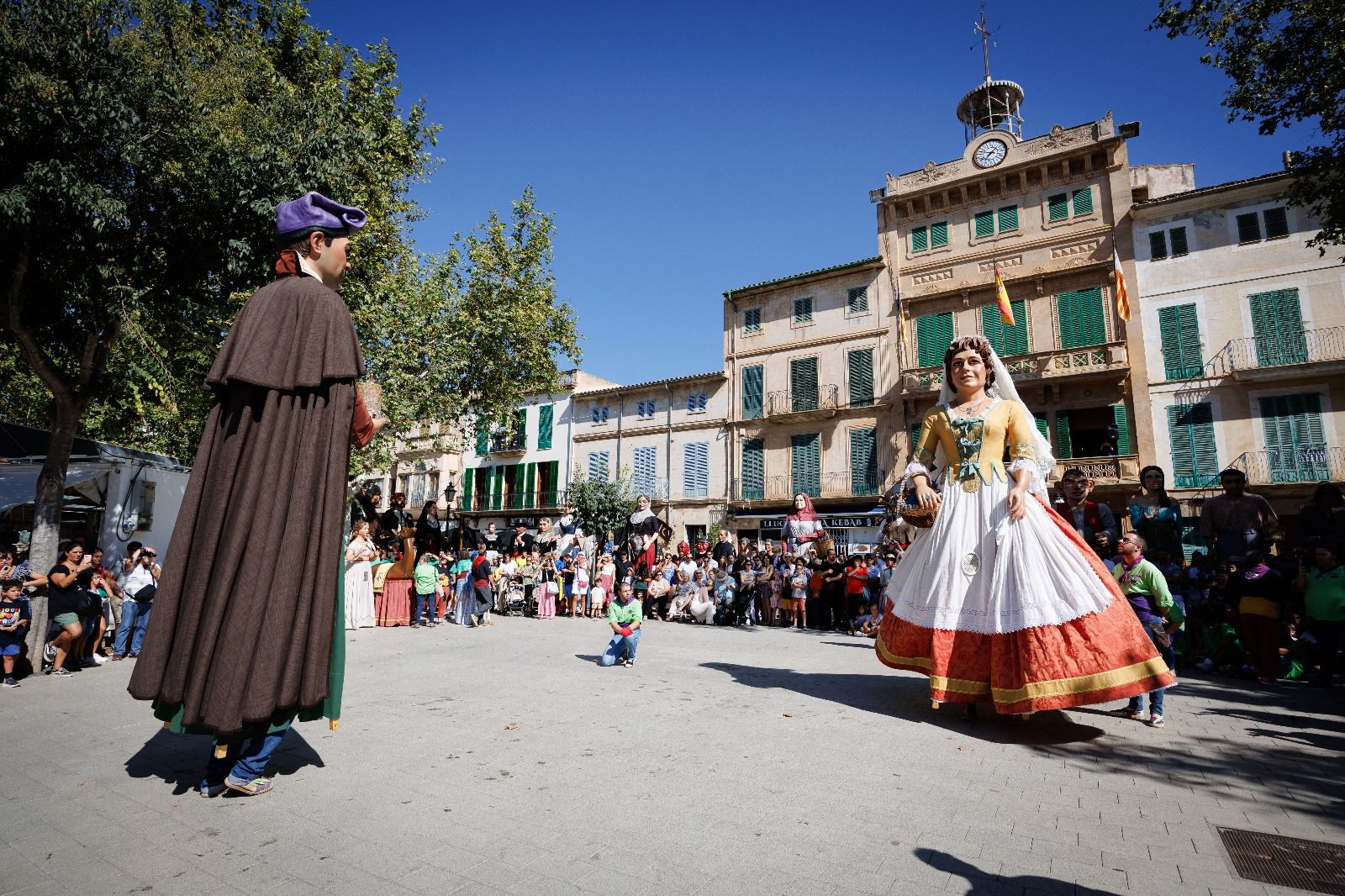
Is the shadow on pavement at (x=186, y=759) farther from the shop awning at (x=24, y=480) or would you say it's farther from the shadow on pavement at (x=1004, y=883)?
the shop awning at (x=24, y=480)

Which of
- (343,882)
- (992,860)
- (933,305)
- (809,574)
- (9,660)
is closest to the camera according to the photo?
(343,882)

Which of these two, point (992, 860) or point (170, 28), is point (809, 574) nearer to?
point (992, 860)

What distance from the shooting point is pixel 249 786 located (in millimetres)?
3223

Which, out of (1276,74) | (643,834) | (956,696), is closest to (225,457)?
(643,834)

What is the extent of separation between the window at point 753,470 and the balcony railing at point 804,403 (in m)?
1.51

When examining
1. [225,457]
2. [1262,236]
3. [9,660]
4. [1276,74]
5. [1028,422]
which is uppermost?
[1262,236]

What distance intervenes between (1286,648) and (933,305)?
62.3 ft

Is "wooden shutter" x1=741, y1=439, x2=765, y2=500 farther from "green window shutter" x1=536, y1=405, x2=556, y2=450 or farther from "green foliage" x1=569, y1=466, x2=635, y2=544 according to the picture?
"green window shutter" x1=536, y1=405, x2=556, y2=450

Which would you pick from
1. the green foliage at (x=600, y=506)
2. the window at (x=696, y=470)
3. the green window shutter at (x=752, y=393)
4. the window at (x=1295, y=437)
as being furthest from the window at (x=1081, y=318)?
the green foliage at (x=600, y=506)

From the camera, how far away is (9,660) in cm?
723

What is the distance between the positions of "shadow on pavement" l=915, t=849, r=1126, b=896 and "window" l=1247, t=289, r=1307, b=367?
23.5 metres

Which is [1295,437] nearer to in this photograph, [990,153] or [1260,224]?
[1260,224]

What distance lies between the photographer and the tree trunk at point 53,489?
8.74m

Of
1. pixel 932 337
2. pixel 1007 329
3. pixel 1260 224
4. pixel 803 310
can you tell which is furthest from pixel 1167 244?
pixel 803 310
